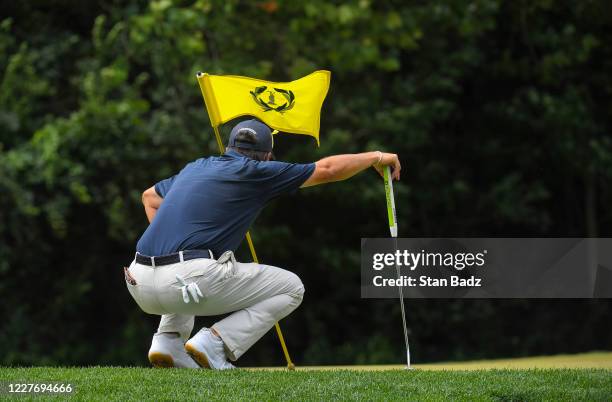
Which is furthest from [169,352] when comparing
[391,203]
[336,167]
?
[391,203]

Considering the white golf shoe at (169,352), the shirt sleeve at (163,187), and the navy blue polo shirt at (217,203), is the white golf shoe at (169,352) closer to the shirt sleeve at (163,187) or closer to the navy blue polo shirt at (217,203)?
the navy blue polo shirt at (217,203)

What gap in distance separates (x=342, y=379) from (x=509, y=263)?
2656 mm

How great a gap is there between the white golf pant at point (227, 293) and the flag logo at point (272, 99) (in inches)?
51.8

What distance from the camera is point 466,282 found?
315 inches

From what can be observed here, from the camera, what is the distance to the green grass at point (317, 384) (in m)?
5.59

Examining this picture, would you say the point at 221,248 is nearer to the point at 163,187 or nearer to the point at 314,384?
the point at 163,187

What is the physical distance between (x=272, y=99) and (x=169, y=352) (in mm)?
1840

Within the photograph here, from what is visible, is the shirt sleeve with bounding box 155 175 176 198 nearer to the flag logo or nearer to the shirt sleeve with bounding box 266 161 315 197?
the shirt sleeve with bounding box 266 161 315 197

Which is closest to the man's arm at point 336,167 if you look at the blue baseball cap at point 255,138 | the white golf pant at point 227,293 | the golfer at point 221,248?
the golfer at point 221,248

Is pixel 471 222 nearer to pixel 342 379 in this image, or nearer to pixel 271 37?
pixel 271 37

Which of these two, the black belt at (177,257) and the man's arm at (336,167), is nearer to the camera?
the black belt at (177,257)

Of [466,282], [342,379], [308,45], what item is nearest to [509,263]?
[466,282]

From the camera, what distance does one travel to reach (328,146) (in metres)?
14.6

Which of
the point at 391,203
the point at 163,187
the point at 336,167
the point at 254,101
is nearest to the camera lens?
the point at 336,167
